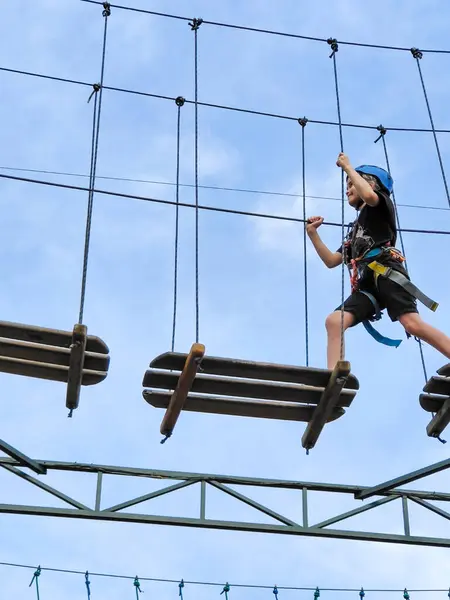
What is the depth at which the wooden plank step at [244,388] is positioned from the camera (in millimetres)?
8133

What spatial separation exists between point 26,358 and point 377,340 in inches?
93.6

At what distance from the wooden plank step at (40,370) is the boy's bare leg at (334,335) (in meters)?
1.52

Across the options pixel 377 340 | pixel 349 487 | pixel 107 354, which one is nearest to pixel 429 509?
pixel 349 487

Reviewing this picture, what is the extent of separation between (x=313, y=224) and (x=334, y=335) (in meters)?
1.02

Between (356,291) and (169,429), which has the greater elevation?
(356,291)

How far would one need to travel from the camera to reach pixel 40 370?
8.07m

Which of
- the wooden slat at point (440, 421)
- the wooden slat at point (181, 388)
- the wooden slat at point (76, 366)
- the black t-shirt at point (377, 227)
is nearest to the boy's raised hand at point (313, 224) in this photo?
the black t-shirt at point (377, 227)

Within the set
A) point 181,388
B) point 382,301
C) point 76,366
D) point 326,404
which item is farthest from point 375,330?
point 76,366

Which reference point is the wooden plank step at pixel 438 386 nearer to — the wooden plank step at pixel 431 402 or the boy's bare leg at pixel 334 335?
the wooden plank step at pixel 431 402

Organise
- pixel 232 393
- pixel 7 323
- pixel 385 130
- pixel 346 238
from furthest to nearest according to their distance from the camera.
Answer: pixel 385 130 → pixel 346 238 → pixel 232 393 → pixel 7 323

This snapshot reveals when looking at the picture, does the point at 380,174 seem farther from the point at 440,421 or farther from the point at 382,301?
the point at 440,421

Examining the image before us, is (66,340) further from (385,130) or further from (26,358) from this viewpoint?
(385,130)

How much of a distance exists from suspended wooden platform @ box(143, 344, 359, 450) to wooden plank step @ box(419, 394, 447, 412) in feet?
2.26

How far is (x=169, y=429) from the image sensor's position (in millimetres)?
8469
